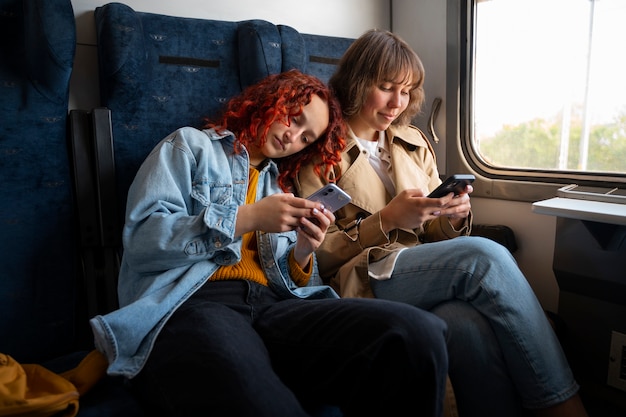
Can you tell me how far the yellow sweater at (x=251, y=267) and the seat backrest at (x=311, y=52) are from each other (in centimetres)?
57

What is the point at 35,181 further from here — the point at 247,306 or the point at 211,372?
the point at 211,372

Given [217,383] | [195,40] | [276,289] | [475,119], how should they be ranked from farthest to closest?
[475,119], [195,40], [276,289], [217,383]

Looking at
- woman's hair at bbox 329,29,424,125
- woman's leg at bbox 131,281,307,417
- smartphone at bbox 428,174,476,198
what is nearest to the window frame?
woman's hair at bbox 329,29,424,125

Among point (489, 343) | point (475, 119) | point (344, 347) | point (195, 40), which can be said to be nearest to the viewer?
point (344, 347)

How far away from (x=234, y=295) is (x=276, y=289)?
0.51ft

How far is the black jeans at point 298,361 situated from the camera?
94 cm

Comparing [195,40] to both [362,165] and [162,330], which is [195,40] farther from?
[162,330]

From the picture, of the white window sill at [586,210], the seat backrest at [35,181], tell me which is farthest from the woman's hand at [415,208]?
the seat backrest at [35,181]

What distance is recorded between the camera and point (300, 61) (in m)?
1.90

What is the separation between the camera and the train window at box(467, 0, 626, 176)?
177cm

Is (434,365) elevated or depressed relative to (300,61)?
depressed

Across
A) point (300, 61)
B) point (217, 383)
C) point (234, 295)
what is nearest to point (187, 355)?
point (217, 383)

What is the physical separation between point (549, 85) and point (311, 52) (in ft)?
3.27

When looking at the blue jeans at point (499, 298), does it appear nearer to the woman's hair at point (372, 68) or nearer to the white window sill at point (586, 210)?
the white window sill at point (586, 210)
